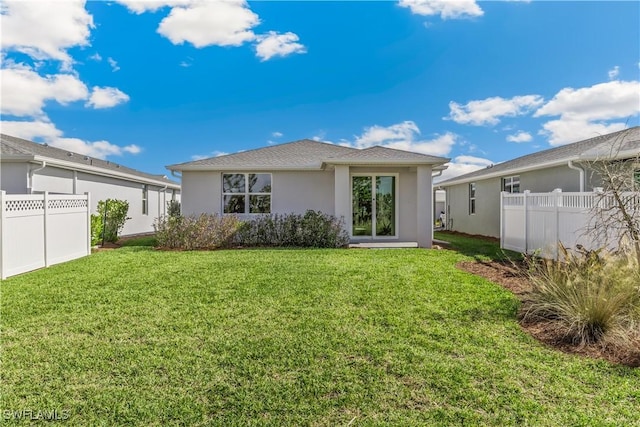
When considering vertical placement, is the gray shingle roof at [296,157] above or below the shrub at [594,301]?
above

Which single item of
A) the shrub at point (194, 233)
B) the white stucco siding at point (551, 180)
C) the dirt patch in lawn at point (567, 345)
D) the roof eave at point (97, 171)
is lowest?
the dirt patch in lawn at point (567, 345)

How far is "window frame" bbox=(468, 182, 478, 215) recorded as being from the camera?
19.3 meters

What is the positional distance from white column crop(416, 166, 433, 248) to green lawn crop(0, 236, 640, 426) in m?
5.73

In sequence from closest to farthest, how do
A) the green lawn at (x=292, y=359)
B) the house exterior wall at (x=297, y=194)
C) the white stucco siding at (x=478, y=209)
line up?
the green lawn at (x=292, y=359)
the house exterior wall at (x=297, y=194)
the white stucco siding at (x=478, y=209)

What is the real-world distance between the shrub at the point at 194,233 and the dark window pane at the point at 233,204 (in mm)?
1718

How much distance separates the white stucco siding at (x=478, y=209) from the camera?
16875 mm

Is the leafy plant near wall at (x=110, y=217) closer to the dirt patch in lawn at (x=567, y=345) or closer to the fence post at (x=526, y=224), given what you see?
the dirt patch in lawn at (x=567, y=345)

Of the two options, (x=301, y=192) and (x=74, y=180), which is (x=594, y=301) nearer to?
(x=301, y=192)

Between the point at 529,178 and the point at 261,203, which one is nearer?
the point at 261,203

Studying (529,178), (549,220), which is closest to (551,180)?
(529,178)

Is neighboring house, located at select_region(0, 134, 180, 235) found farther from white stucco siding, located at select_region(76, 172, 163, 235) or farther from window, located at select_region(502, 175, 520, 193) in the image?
window, located at select_region(502, 175, 520, 193)

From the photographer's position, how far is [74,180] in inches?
560

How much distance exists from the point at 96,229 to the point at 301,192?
7.57 m

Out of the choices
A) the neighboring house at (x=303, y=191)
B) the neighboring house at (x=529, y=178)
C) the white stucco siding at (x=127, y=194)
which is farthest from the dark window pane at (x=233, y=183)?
the neighboring house at (x=529, y=178)
